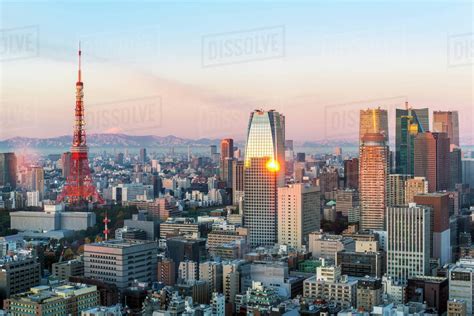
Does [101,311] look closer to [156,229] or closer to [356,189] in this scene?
[156,229]

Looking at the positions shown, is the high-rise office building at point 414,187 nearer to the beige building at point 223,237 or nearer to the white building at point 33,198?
the beige building at point 223,237

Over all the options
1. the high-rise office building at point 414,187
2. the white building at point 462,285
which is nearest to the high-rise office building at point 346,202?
the high-rise office building at point 414,187

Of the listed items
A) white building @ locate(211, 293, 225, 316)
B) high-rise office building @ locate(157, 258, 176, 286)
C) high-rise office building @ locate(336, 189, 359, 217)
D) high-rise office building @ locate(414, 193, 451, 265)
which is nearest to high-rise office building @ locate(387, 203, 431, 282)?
high-rise office building @ locate(414, 193, 451, 265)

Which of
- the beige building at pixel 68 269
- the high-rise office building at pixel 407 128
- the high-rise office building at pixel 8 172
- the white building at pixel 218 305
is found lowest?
the white building at pixel 218 305

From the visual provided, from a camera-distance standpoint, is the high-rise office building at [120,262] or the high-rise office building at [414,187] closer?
the high-rise office building at [120,262]

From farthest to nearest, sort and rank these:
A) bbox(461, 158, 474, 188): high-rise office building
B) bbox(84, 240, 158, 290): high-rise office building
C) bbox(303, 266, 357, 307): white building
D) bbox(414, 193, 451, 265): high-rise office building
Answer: bbox(461, 158, 474, 188): high-rise office building
bbox(414, 193, 451, 265): high-rise office building
bbox(84, 240, 158, 290): high-rise office building
bbox(303, 266, 357, 307): white building

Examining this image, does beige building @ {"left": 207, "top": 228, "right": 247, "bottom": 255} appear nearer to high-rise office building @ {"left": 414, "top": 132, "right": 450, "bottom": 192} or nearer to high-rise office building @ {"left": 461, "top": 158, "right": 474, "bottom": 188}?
high-rise office building @ {"left": 414, "top": 132, "right": 450, "bottom": 192}

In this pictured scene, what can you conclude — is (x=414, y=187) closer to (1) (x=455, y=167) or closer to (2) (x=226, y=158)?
(1) (x=455, y=167)
